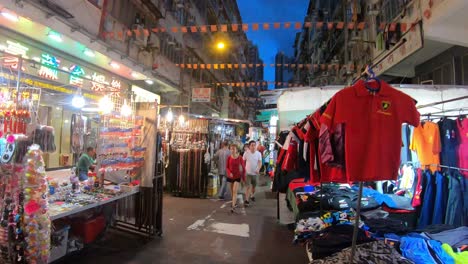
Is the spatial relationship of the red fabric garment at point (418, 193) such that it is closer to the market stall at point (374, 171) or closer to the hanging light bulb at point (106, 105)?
the market stall at point (374, 171)

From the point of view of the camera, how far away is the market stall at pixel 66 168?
11.4 feet

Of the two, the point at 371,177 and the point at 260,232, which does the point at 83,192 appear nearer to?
the point at 260,232

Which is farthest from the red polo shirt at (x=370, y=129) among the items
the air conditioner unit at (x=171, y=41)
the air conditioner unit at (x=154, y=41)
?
the air conditioner unit at (x=171, y=41)

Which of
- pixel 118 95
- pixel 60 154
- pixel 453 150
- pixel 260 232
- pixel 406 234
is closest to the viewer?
pixel 406 234

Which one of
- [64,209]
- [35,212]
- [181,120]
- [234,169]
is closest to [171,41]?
[181,120]

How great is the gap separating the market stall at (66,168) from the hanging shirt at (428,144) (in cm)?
492

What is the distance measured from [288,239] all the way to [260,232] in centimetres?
69

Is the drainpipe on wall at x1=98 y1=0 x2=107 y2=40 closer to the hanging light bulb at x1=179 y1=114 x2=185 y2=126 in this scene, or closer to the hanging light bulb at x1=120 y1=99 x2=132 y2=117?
the hanging light bulb at x1=179 y1=114 x2=185 y2=126

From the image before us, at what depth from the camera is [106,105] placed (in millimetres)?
5574

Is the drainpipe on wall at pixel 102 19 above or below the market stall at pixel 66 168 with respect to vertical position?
above

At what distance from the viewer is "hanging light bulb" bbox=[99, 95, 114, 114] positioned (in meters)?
5.52

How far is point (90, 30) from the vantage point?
27.7ft

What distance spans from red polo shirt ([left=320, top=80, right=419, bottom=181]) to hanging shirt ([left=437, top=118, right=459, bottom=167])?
9.09ft

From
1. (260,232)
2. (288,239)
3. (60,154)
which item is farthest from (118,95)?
(288,239)
